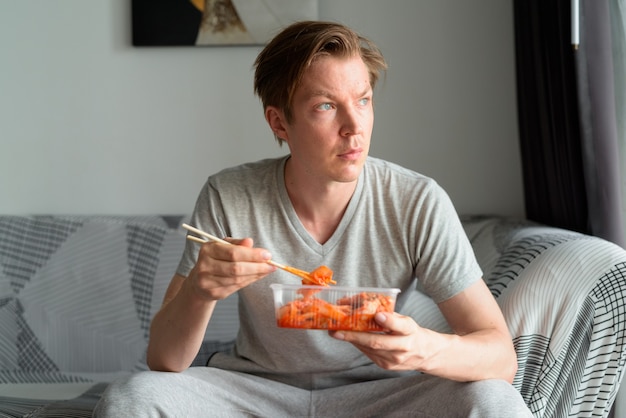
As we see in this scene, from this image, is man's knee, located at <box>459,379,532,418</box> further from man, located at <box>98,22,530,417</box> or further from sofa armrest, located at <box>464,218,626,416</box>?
sofa armrest, located at <box>464,218,626,416</box>

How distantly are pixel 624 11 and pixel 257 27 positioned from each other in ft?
4.51

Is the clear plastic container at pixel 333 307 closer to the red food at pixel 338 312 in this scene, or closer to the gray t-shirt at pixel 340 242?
the red food at pixel 338 312

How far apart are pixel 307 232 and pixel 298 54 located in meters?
0.39

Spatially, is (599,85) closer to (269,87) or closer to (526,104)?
(526,104)

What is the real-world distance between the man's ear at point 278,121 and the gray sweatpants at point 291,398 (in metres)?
0.56

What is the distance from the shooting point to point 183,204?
9.97ft

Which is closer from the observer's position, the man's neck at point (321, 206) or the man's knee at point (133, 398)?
the man's knee at point (133, 398)

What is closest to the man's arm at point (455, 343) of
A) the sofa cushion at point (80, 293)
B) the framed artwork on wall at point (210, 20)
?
the sofa cushion at point (80, 293)

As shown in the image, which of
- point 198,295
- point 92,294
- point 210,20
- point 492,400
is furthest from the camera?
point 210,20

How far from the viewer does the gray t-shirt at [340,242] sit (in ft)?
5.68

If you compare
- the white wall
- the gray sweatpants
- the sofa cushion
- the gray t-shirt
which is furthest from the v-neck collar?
the white wall

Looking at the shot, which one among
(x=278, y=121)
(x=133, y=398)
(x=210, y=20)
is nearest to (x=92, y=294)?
(x=210, y=20)

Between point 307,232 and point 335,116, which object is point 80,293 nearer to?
point 307,232

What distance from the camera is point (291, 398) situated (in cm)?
173
